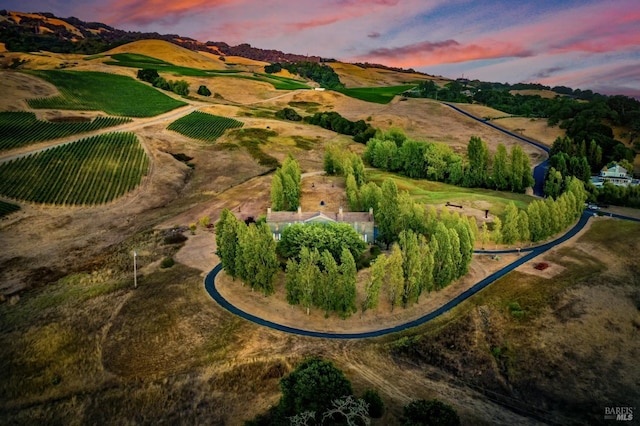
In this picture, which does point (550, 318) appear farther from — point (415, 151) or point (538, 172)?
point (538, 172)

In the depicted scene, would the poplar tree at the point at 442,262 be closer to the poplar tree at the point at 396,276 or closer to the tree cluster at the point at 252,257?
the poplar tree at the point at 396,276

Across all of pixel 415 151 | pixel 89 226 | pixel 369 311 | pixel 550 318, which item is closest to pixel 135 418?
pixel 369 311

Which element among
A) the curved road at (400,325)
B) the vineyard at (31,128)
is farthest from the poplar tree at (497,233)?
the vineyard at (31,128)

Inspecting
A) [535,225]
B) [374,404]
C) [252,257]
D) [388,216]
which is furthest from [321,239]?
[535,225]

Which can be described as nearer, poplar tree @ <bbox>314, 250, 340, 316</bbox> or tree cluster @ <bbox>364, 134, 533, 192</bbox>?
poplar tree @ <bbox>314, 250, 340, 316</bbox>

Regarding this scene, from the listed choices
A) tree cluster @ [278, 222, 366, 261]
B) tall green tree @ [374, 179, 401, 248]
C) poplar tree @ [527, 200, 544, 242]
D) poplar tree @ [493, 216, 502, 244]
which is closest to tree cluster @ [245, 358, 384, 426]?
tree cluster @ [278, 222, 366, 261]

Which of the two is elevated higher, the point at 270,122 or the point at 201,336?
the point at 270,122

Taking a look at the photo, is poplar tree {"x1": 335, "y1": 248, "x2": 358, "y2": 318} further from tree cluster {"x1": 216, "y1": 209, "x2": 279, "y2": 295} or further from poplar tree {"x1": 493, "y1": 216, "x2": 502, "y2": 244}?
poplar tree {"x1": 493, "y1": 216, "x2": 502, "y2": 244}
